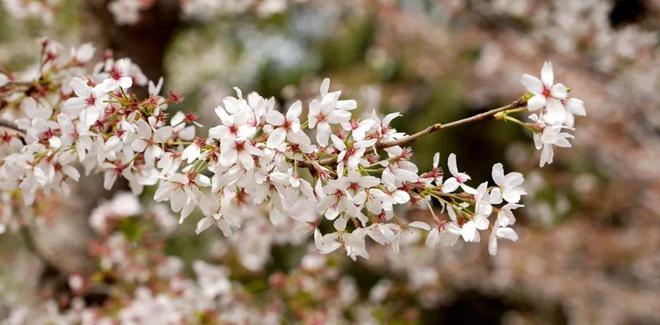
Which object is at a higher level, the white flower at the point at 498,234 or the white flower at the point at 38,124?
the white flower at the point at 38,124

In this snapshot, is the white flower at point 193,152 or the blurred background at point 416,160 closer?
the white flower at point 193,152

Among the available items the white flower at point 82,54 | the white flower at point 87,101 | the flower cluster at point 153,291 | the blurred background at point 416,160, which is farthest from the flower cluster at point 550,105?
the flower cluster at point 153,291

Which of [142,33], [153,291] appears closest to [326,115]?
[153,291]

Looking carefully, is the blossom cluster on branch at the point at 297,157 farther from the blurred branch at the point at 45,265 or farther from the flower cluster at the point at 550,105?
the blurred branch at the point at 45,265

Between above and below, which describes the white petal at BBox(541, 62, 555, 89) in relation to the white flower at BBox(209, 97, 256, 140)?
above

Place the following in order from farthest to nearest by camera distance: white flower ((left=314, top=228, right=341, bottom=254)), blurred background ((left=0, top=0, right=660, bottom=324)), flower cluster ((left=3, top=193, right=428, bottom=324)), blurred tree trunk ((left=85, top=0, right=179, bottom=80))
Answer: blurred tree trunk ((left=85, top=0, right=179, bottom=80))
blurred background ((left=0, top=0, right=660, bottom=324))
flower cluster ((left=3, top=193, right=428, bottom=324))
white flower ((left=314, top=228, right=341, bottom=254))

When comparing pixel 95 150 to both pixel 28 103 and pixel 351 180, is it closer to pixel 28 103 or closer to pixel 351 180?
pixel 28 103

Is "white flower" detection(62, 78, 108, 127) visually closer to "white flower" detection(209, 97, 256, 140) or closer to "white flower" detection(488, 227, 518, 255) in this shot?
"white flower" detection(209, 97, 256, 140)

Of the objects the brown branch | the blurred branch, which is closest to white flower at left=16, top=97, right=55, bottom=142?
the brown branch
